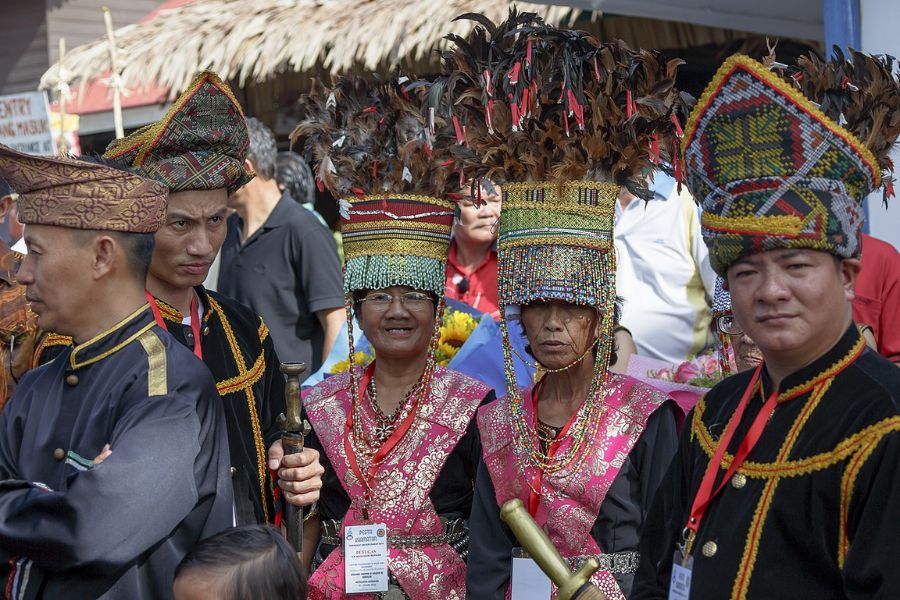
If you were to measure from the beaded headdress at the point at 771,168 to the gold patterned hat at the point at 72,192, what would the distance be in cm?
148

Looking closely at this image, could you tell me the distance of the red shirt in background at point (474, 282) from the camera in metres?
5.91

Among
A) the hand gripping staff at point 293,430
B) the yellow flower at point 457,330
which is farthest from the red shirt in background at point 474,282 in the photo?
the hand gripping staff at point 293,430

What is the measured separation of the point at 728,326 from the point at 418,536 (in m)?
1.40

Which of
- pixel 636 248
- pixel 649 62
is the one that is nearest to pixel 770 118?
pixel 649 62

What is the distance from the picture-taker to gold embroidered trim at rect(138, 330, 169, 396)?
2982 mm

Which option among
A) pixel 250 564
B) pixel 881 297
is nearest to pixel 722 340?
pixel 881 297

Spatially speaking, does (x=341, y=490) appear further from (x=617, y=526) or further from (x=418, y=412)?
(x=617, y=526)

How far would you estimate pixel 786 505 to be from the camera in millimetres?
2494

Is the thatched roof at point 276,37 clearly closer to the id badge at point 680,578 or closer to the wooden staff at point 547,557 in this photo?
the id badge at point 680,578

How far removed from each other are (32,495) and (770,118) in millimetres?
1931

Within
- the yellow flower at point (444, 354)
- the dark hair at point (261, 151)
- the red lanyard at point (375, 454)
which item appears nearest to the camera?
the red lanyard at point (375, 454)

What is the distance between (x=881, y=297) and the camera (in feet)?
15.2

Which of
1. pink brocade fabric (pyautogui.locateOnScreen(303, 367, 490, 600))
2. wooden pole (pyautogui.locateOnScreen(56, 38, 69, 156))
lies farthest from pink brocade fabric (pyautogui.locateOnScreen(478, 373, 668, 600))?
wooden pole (pyautogui.locateOnScreen(56, 38, 69, 156))

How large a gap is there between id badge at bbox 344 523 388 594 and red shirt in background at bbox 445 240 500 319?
2057 mm
